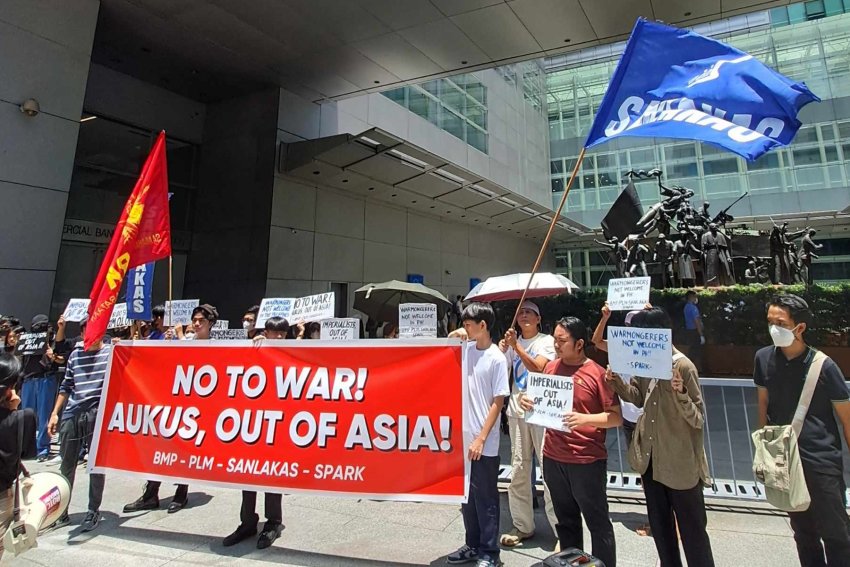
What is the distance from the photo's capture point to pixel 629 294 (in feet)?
12.4

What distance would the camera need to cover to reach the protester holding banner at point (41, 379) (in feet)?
22.0

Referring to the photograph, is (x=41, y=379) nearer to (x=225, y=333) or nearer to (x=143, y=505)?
(x=225, y=333)

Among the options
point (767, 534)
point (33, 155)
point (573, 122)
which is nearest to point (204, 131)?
point (33, 155)

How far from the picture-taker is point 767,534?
3.83 metres

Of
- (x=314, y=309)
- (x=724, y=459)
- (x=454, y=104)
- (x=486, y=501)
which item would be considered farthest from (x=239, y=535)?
(x=454, y=104)

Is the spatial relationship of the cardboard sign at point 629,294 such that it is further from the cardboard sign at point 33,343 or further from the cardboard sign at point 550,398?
the cardboard sign at point 33,343

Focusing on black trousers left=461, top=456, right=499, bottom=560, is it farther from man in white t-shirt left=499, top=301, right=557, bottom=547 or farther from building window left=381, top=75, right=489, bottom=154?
building window left=381, top=75, right=489, bottom=154

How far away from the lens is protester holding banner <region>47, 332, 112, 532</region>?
166 inches

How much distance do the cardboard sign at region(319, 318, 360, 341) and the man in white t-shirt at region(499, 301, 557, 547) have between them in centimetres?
195

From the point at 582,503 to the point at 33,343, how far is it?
7.84 m

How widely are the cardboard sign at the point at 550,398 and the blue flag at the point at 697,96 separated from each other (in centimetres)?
169

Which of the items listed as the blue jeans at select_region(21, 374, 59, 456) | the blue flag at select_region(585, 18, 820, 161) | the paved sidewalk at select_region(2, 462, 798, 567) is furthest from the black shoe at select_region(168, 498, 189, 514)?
the blue flag at select_region(585, 18, 820, 161)

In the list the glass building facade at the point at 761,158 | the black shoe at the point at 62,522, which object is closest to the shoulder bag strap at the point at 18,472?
the black shoe at the point at 62,522

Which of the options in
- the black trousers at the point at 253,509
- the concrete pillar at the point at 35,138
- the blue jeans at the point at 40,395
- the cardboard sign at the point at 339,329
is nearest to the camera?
the black trousers at the point at 253,509
